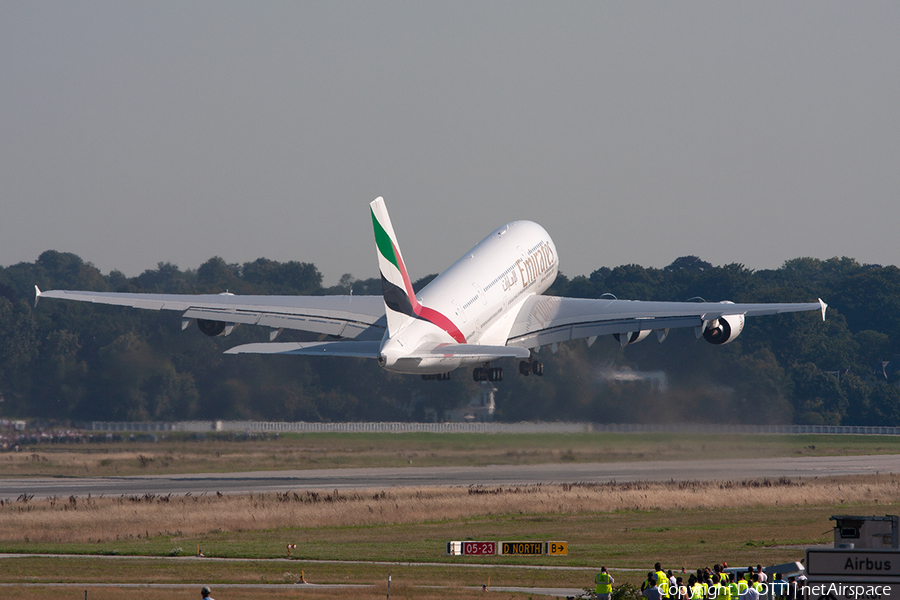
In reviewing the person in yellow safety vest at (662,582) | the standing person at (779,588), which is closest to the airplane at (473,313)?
the standing person at (779,588)

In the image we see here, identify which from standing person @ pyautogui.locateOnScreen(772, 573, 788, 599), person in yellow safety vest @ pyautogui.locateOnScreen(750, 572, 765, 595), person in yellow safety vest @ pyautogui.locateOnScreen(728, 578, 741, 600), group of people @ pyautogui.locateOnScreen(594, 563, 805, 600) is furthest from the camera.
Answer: standing person @ pyautogui.locateOnScreen(772, 573, 788, 599)

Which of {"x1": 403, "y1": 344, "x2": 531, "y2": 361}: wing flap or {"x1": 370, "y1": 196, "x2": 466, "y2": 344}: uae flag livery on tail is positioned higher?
{"x1": 370, "y1": 196, "x2": 466, "y2": 344}: uae flag livery on tail

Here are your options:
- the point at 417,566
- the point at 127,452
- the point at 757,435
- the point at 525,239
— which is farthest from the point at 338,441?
the point at 417,566

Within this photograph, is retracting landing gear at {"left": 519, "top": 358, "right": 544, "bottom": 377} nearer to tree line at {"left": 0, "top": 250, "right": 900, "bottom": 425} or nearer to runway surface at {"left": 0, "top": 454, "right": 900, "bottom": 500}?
tree line at {"left": 0, "top": 250, "right": 900, "bottom": 425}

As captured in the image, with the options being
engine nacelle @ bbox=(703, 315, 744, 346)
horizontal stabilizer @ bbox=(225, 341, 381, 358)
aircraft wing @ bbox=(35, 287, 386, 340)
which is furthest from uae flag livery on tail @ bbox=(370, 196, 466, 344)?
engine nacelle @ bbox=(703, 315, 744, 346)

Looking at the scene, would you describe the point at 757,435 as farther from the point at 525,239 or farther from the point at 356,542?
the point at 356,542

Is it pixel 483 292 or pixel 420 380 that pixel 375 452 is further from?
pixel 483 292

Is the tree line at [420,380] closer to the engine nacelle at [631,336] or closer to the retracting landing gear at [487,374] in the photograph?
the engine nacelle at [631,336]
